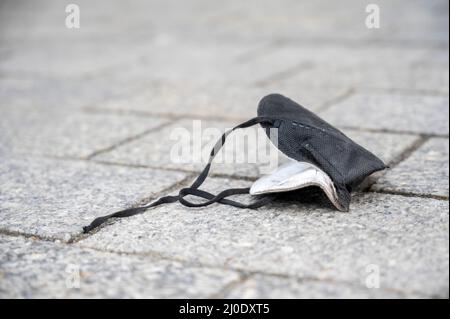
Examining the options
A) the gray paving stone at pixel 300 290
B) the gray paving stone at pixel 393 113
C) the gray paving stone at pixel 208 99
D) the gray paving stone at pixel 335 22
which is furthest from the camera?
the gray paving stone at pixel 335 22

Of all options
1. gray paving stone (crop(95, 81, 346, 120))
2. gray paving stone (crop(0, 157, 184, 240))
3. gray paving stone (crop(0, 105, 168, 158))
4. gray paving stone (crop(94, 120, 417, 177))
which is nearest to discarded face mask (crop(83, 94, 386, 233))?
gray paving stone (crop(0, 157, 184, 240))

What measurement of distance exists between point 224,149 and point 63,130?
74 cm

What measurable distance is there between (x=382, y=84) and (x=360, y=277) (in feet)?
7.00

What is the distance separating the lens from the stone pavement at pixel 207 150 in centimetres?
153

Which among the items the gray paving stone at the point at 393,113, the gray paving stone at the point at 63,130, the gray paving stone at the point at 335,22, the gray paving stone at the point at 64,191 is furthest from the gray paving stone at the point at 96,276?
the gray paving stone at the point at 335,22

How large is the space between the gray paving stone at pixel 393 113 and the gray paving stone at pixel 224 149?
13 cm

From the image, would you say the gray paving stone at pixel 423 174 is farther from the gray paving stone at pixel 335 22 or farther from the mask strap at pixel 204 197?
the gray paving stone at pixel 335 22

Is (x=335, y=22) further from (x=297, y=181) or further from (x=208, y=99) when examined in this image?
(x=297, y=181)

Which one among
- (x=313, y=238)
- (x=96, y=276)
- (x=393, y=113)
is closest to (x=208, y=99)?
(x=393, y=113)

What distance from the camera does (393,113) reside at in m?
2.97

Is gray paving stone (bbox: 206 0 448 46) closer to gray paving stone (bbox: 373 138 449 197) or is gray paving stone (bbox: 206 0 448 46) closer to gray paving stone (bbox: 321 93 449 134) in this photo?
gray paving stone (bbox: 321 93 449 134)

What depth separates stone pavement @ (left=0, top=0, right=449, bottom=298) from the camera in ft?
5.03

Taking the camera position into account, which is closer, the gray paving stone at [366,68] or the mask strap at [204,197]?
the mask strap at [204,197]

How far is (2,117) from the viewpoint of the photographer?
10.2 feet
